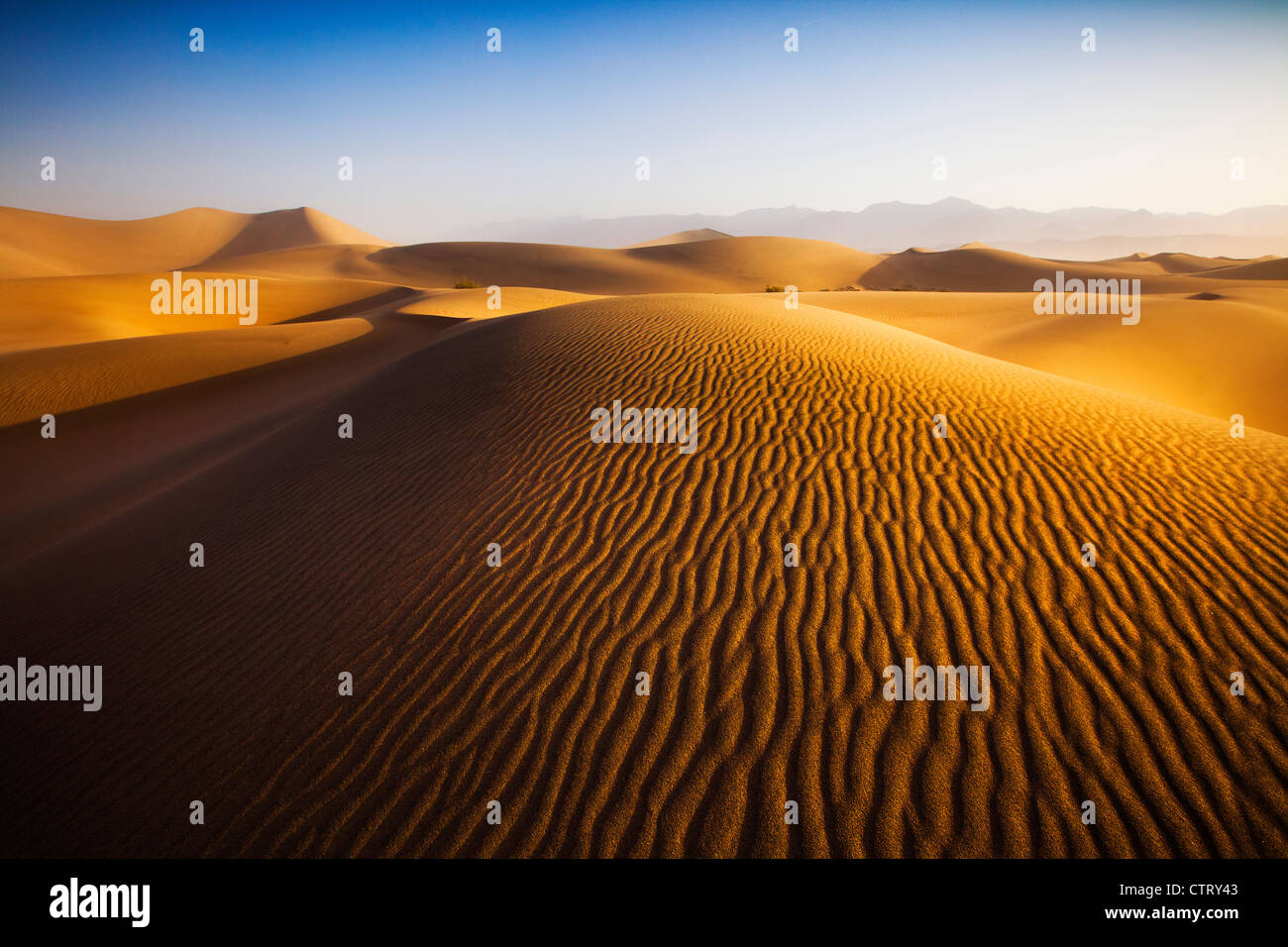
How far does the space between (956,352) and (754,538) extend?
8.47 meters

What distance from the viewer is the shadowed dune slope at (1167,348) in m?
15.2

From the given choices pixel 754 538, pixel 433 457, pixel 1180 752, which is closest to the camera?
pixel 1180 752

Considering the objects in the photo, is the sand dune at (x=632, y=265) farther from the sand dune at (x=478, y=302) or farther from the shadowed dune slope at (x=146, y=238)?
the shadowed dune slope at (x=146, y=238)

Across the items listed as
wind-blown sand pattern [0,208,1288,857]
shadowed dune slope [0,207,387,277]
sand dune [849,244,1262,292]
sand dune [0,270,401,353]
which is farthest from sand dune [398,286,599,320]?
shadowed dune slope [0,207,387,277]

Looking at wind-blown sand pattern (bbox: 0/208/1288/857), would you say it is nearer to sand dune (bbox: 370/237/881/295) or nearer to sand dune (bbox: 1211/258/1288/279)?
sand dune (bbox: 370/237/881/295)

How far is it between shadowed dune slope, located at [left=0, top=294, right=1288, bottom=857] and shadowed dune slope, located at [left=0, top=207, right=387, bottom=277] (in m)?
72.4

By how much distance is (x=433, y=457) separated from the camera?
7395 millimetres

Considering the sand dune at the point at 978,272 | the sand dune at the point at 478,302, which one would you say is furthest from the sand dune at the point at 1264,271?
the sand dune at the point at 478,302

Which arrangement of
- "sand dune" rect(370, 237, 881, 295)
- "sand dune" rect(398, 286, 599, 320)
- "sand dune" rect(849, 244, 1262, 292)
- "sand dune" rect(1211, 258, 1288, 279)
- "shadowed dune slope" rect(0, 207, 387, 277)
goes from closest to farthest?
"sand dune" rect(398, 286, 599, 320) → "sand dune" rect(1211, 258, 1288, 279) → "sand dune" rect(849, 244, 1262, 292) → "sand dune" rect(370, 237, 881, 295) → "shadowed dune slope" rect(0, 207, 387, 277)

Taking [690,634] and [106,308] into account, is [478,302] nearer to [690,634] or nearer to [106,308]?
[106,308]

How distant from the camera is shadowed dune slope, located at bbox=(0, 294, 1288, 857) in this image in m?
3.38
